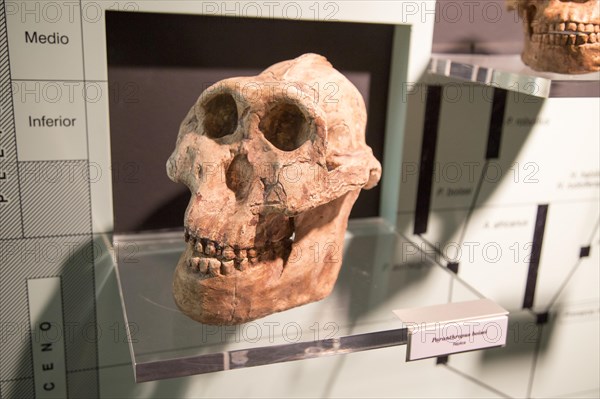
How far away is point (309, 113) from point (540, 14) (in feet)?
1.76

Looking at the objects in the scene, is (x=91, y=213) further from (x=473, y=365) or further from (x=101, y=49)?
(x=473, y=365)

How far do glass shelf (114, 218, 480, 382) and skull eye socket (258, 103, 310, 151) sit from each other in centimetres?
30

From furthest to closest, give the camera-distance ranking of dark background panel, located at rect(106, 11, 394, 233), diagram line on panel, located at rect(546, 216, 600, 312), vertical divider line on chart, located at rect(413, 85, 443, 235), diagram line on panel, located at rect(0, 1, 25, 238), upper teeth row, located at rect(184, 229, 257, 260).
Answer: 1. diagram line on panel, located at rect(546, 216, 600, 312)
2. vertical divider line on chart, located at rect(413, 85, 443, 235)
3. dark background panel, located at rect(106, 11, 394, 233)
4. diagram line on panel, located at rect(0, 1, 25, 238)
5. upper teeth row, located at rect(184, 229, 257, 260)

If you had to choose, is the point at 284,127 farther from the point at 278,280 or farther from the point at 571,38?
the point at 571,38

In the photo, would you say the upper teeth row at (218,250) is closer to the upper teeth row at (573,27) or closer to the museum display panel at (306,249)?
the museum display panel at (306,249)

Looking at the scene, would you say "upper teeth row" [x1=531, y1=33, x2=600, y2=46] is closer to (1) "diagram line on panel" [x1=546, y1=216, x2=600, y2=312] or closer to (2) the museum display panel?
(2) the museum display panel

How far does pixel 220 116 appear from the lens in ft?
3.46

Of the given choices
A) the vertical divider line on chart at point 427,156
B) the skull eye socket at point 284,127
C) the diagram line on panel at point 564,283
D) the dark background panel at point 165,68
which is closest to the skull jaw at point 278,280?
the skull eye socket at point 284,127

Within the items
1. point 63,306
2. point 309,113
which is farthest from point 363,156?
point 63,306

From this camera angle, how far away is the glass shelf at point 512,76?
3.67 ft

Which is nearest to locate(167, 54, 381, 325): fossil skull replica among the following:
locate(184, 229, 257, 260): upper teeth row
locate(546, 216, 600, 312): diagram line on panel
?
locate(184, 229, 257, 260): upper teeth row

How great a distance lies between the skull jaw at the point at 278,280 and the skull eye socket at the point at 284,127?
0.12 metres

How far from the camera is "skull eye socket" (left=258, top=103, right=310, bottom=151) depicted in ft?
3.31

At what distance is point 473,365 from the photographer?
1.73 metres
